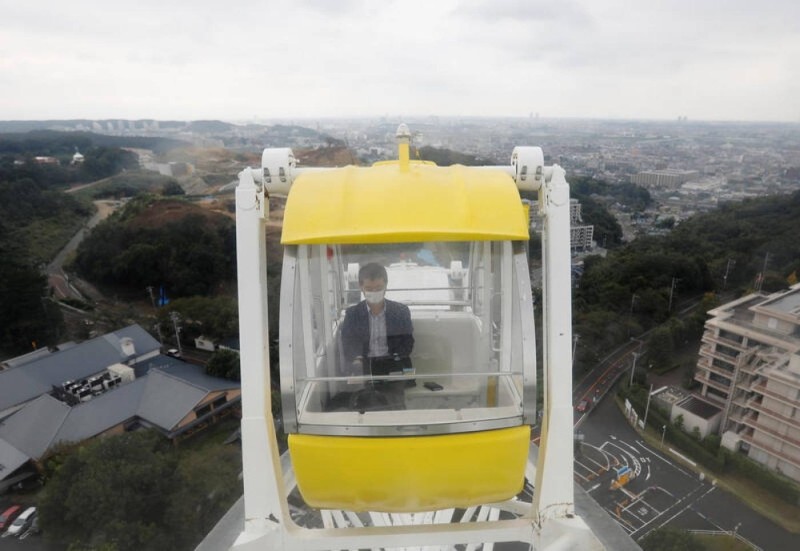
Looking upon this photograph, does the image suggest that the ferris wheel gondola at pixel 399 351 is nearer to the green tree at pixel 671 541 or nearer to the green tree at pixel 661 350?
the green tree at pixel 671 541

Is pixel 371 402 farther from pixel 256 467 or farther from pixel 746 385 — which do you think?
pixel 746 385

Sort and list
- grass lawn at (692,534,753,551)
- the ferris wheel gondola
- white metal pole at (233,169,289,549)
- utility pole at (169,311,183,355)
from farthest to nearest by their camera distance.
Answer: utility pole at (169,311,183,355) → grass lawn at (692,534,753,551) → white metal pole at (233,169,289,549) → the ferris wheel gondola

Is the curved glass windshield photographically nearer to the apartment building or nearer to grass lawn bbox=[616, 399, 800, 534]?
the apartment building

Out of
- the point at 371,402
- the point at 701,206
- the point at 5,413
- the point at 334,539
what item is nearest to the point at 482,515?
the point at 334,539

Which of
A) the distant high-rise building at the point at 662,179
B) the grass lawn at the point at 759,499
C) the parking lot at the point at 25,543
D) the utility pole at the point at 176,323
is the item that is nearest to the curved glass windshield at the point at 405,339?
the parking lot at the point at 25,543

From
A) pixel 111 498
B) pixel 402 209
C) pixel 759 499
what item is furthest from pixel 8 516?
pixel 759 499

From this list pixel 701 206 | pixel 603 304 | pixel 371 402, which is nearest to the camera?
pixel 371 402

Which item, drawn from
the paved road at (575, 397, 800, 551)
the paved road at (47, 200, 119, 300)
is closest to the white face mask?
the paved road at (575, 397, 800, 551)
